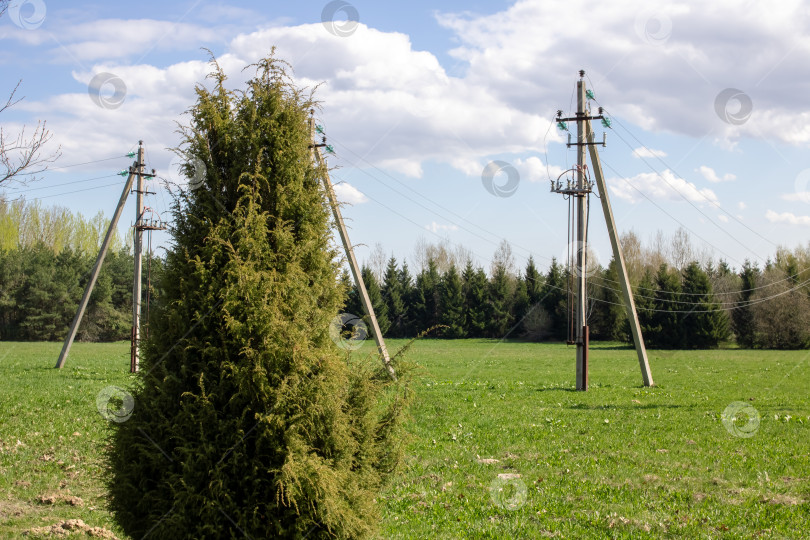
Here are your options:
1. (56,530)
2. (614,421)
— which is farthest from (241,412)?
(614,421)

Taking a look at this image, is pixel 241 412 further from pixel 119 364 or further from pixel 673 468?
pixel 119 364

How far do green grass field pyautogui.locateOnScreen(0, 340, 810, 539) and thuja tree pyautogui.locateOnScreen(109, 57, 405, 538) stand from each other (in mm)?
1048

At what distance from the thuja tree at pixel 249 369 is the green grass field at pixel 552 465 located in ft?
3.44

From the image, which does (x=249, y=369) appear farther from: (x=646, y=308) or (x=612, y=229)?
(x=646, y=308)

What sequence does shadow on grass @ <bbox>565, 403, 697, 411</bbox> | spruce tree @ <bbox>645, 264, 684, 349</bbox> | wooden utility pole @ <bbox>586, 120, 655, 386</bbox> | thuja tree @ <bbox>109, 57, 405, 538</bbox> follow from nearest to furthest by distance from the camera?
thuja tree @ <bbox>109, 57, 405, 538</bbox> < shadow on grass @ <bbox>565, 403, 697, 411</bbox> < wooden utility pole @ <bbox>586, 120, 655, 386</bbox> < spruce tree @ <bbox>645, 264, 684, 349</bbox>

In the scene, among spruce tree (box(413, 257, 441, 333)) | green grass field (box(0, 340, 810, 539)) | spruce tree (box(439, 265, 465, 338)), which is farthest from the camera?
spruce tree (box(413, 257, 441, 333))

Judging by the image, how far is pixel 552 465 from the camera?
9008 millimetres

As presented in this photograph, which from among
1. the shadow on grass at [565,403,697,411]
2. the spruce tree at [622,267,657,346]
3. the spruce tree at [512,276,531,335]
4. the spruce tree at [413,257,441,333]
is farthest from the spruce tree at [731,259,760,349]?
the shadow on grass at [565,403,697,411]

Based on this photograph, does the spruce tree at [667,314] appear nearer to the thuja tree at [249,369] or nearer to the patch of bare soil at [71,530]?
the patch of bare soil at [71,530]

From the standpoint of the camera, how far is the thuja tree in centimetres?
436

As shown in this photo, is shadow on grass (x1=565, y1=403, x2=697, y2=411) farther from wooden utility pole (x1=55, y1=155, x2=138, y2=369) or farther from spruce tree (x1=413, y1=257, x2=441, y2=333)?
spruce tree (x1=413, y1=257, x2=441, y2=333)

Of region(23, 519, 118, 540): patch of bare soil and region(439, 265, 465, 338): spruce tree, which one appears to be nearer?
region(23, 519, 118, 540): patch of bare soil

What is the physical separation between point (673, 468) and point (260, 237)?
23.0 feet

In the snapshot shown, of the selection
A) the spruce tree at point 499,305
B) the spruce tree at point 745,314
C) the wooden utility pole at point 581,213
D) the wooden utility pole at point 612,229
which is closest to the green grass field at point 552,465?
the wooden utility pole at point 581,213
